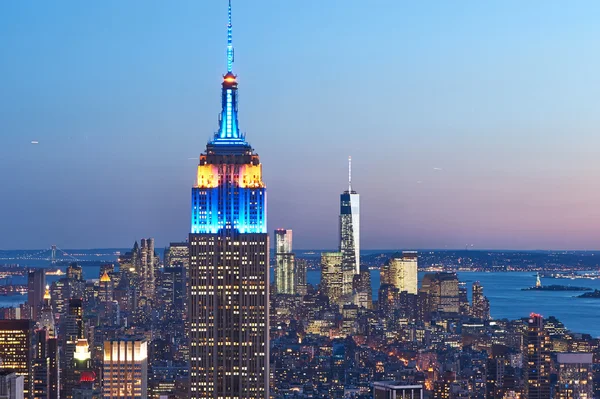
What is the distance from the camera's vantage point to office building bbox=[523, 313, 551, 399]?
5838 centimetres

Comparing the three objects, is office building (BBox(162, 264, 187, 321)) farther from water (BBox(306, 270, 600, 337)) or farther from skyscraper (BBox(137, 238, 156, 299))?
water (BBox(306, 270, 600, 337))

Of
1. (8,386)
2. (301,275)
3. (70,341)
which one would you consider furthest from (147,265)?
(8,386)

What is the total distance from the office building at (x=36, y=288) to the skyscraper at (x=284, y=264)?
57.8 feet

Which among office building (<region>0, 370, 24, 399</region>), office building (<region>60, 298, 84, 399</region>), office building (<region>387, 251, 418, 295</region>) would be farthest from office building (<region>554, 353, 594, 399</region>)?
office building (<region>387, 251, 418, 295</region>)

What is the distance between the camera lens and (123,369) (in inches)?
1670

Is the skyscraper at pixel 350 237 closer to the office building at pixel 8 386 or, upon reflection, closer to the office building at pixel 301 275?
the office building at pixel 301 275

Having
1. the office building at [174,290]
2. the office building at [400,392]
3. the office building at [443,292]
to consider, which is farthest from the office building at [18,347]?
the office building at [443,292]

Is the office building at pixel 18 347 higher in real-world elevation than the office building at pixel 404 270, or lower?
lower

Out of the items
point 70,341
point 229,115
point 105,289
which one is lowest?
point 70,341

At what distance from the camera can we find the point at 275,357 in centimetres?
6556

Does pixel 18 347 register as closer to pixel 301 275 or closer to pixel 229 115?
pixel 229 115

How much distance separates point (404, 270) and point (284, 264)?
21.2 m

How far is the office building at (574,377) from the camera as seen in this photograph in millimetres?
58719

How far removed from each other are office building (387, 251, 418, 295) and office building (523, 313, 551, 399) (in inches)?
1951
